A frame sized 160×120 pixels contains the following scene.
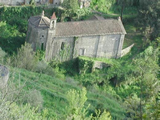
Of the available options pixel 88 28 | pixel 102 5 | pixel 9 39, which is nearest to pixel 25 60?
pixel 9 39

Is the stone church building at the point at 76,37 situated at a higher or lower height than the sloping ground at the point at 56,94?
higher

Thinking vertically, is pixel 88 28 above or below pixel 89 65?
above

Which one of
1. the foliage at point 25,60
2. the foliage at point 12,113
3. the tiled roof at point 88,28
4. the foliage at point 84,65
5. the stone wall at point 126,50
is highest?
the foliage at point 12,113

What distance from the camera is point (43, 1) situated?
5019cm

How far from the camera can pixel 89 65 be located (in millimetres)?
43500

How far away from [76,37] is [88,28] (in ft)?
6.84

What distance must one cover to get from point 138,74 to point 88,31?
802cm

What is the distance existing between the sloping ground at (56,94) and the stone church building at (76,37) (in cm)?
531

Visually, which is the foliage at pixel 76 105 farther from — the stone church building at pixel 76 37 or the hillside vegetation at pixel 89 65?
the stone church building at pixel 76 37

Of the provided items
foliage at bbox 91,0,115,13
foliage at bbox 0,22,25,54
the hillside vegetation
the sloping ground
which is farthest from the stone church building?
foliage at bbox 91,0,115,13

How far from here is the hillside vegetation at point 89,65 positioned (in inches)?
1294

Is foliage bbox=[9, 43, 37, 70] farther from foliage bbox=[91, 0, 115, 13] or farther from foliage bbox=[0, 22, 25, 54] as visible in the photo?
foliage bbox=[91, 0, 115, 13]

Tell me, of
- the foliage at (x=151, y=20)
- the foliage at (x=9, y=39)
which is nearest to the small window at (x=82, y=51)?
the foliage at (x=9, y=39)

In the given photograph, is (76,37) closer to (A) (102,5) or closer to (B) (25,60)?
(B) (25,60)
